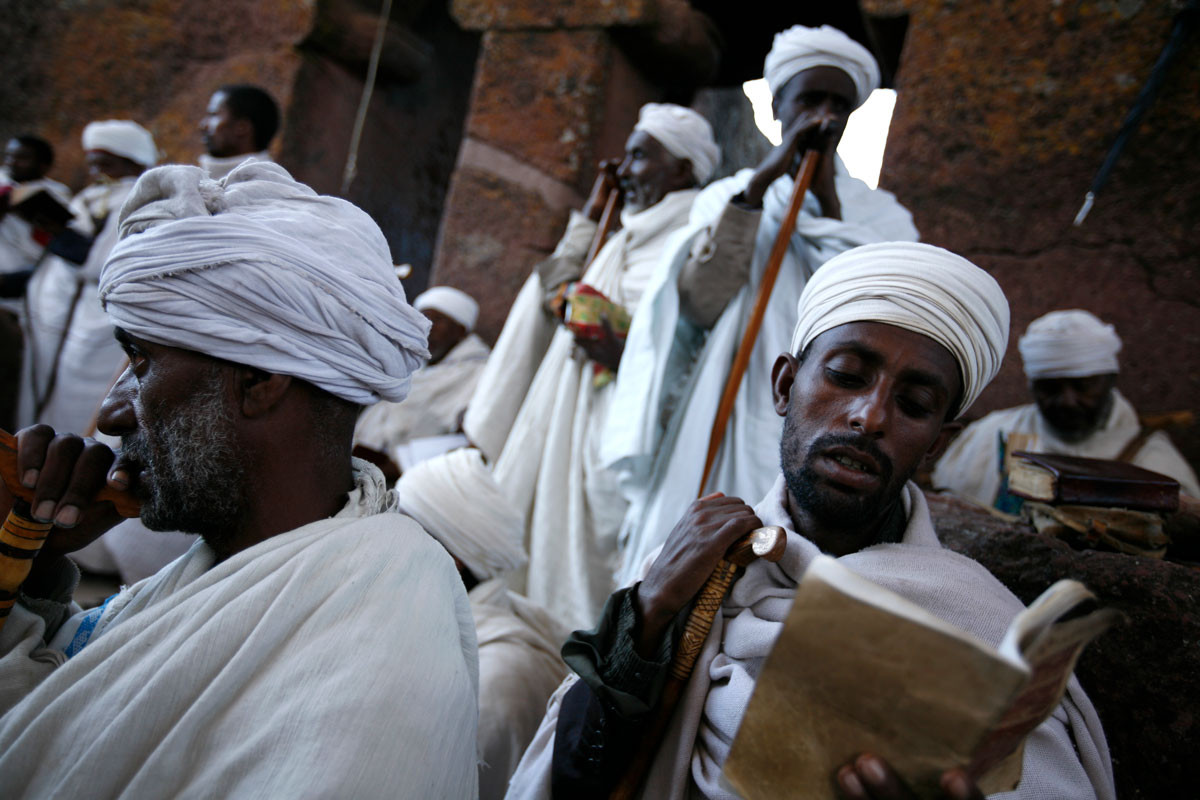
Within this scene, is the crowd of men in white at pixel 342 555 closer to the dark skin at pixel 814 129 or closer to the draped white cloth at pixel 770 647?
the draped white cloth at pixel 770 647

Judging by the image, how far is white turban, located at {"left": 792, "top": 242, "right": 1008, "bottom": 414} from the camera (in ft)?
4.75

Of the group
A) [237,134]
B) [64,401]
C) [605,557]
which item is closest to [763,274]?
[605,557]

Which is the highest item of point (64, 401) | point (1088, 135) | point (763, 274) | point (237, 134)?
point (1088, 135)

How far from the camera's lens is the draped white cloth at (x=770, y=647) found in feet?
4.06

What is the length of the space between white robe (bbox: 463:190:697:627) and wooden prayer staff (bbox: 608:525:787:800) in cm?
171

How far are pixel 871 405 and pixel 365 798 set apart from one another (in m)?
1.00

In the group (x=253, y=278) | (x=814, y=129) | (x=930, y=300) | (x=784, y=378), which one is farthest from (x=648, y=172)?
(x=253, y=278)

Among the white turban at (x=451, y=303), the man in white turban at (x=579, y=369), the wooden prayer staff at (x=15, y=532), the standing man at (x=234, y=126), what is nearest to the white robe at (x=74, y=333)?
the standing man at (x=234, y=126)

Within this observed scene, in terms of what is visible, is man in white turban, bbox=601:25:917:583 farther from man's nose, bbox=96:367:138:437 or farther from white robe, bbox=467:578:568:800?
man's nose, bbox=96:367:138:437

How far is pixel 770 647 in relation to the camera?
1254 millimetres

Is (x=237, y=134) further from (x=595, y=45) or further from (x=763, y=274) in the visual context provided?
(x=763, y=274)

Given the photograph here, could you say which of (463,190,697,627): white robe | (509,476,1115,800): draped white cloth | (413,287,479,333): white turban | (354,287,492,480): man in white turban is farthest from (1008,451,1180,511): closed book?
(413,287,479,333): white turban

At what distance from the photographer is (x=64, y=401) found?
4473 millimetres

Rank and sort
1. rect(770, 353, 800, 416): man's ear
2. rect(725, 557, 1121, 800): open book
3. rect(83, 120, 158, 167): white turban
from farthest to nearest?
1. rect(83, 120, 158, 167): white turban
2. rect(770, 353, 800, 416): man's ear
3. rect(725, 557, 1121, 800): open book
